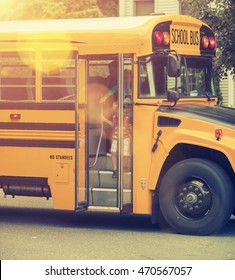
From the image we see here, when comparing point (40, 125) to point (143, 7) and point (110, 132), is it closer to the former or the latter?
point (110, 132)

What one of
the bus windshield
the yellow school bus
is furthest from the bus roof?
the bus windshield

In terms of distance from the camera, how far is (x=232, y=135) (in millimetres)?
10125

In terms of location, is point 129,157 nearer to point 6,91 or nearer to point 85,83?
point 85,83

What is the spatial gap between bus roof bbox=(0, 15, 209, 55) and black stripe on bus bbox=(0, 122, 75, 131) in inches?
33.8

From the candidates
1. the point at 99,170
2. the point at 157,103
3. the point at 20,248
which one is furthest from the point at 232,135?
the point at 20,248

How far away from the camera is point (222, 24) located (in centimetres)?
1922

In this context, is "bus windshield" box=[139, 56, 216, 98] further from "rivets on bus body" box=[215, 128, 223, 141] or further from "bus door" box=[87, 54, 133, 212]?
"rivets on bus body" box=[215, 128, 223, 141]

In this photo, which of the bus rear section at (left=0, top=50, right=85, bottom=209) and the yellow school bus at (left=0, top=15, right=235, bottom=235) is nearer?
the yellow school bus at (left=0, top=15, right=235, bottom=235)

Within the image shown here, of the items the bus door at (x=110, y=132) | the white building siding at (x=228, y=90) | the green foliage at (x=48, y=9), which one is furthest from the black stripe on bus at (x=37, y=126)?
the green foliage at (x=48, y=9)

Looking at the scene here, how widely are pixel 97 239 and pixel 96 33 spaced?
2.29 m

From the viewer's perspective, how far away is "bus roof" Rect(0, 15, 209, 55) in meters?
10.7

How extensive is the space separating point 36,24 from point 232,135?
2855mm

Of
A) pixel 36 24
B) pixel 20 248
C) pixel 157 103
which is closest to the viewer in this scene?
pixel 20 248

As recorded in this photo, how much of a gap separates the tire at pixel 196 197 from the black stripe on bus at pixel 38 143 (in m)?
1.21
